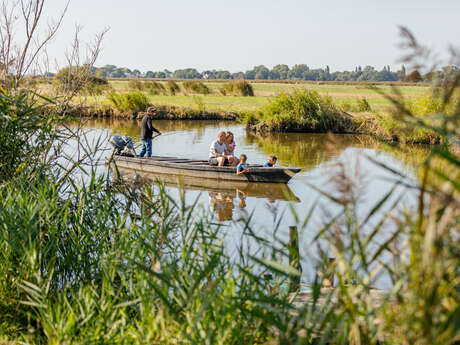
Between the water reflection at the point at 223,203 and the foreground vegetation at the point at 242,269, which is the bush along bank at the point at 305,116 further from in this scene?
the foreground vegetation at the point at 242,269

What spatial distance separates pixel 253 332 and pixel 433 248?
1.42 metres

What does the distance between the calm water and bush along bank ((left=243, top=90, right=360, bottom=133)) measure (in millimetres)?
756

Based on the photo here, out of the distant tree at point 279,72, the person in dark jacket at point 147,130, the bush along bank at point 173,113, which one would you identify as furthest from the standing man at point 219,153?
the distant tree at point 279,72

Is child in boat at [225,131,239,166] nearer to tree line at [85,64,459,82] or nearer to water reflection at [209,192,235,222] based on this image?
water reflection at [209,192,235,222]

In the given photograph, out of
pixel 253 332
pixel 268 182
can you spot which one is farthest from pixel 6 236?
pixel 268 182

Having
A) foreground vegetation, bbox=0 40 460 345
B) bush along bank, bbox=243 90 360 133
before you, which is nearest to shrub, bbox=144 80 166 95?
bush along bank, bbox=243 90 360 133

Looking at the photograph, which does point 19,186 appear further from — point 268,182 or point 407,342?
point 268,182

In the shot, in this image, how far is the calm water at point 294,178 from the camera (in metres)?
2.54

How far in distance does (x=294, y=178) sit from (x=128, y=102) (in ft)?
70.3

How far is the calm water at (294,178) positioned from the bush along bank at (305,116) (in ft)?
2.48

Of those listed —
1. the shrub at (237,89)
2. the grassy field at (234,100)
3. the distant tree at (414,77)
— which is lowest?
the grassy field at (234,100)

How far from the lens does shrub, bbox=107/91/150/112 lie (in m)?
30.7

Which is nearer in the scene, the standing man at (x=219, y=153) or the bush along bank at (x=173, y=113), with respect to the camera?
the standing man at (x=219, y=153)

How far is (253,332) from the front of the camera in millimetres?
3088
